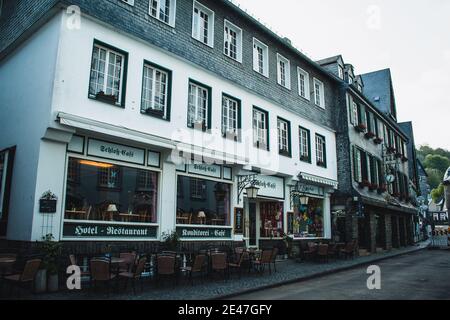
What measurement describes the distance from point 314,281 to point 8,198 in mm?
9029

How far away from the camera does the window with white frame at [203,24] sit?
13094 mm

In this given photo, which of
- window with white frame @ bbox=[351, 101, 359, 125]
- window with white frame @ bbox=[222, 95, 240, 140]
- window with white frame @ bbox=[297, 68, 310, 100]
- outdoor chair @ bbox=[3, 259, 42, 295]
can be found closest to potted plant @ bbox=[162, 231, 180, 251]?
outdoor chair @ bbox=[3, 259, 42, 295]

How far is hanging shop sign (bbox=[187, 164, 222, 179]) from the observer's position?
39.9 ft

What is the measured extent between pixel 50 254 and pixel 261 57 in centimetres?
1222

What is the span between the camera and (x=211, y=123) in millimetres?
12969

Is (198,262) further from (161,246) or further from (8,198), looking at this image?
(8,198)

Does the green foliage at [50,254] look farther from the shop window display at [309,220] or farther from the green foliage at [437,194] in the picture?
the green foliage at [437,194]

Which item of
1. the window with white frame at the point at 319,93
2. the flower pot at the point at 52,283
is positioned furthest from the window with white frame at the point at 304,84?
the flower pot at the point at 52,283

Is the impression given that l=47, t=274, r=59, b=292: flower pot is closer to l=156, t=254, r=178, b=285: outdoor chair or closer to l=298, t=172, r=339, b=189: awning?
l=156, t=254, r=178, b=285: outdoor chair

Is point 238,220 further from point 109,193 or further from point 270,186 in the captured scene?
point 109,193

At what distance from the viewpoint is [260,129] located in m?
15.6

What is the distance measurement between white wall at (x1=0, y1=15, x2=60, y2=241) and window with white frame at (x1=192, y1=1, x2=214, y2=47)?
519cm
